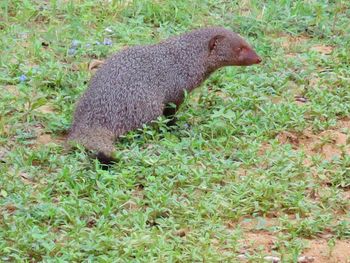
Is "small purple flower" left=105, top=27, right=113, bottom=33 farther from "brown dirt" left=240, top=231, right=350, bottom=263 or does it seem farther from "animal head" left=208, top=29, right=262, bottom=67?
"brown dirt" left=240, top=231, right=350, bottom=263

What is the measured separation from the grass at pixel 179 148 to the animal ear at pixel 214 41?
0.27m

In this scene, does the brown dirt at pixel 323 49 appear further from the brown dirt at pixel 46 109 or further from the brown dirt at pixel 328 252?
the brown dirt at pixel 328 252

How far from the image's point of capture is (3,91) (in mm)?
4863

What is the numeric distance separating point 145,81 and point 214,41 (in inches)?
26.1

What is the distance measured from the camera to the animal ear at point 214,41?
16.8 feet

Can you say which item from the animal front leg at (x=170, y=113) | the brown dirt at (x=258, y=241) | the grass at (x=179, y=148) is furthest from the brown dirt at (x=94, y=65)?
the brown dirt at (x=258, y=241)

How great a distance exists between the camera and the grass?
3469 mm

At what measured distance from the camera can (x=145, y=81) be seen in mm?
4695

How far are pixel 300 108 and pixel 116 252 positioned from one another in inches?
78.2

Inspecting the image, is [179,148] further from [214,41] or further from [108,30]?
[108,30]

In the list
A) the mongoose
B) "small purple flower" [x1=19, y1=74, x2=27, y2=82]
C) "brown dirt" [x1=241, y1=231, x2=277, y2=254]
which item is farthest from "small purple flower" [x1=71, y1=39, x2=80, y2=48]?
"brown dirt" [x1=241, y1=231, x2=277, y2=254]

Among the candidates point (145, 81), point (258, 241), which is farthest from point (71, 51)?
point (258, 241)

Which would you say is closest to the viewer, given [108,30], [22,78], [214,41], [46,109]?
[46,109]

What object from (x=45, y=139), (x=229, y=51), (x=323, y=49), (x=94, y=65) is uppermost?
(x=229, y=51)
